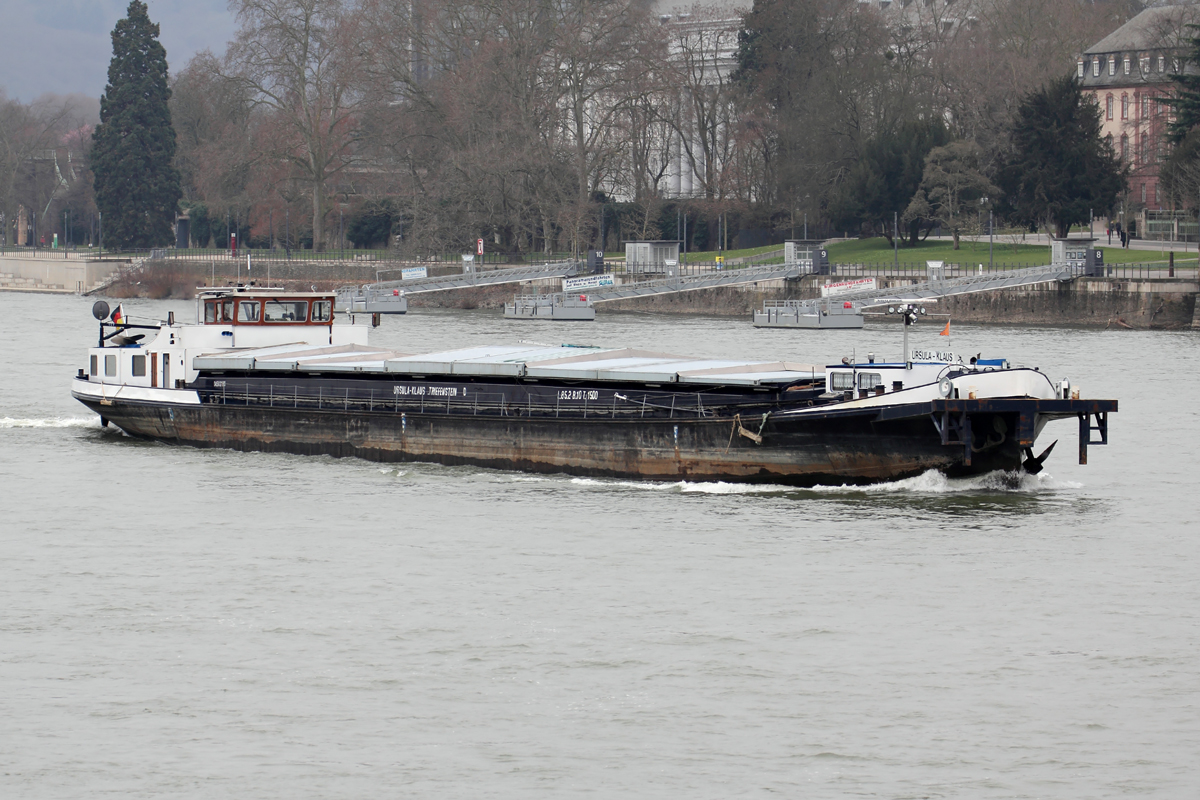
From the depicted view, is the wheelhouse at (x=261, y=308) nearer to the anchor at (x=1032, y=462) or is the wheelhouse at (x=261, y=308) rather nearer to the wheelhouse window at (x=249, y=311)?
the wheelhouse window at (x=249, y=311)

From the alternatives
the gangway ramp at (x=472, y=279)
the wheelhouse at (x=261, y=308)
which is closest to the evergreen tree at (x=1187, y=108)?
the gangway ramp at (x=472, y=279)

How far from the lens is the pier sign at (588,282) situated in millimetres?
101125

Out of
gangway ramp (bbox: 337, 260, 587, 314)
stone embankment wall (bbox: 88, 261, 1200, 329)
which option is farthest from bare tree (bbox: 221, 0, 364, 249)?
gangway ramp (bbox: 337, 260, 587, 314)

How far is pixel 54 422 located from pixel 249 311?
292 inches

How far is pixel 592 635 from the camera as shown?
24.3 meters

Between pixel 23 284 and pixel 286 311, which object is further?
pixel 23 284

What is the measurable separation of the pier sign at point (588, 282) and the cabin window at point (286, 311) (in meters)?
53.9

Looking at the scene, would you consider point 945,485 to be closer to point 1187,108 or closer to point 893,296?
point 893,296

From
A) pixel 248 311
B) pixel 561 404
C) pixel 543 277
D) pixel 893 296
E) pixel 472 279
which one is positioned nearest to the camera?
pixel 561 404

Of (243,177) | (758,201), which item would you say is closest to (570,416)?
(758,201)

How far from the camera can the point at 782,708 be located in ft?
70.3

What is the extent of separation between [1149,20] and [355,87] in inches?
2456

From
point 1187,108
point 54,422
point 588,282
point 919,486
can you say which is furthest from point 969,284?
point 919,486

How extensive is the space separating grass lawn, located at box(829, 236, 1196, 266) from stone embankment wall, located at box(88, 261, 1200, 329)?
7.00 meters
